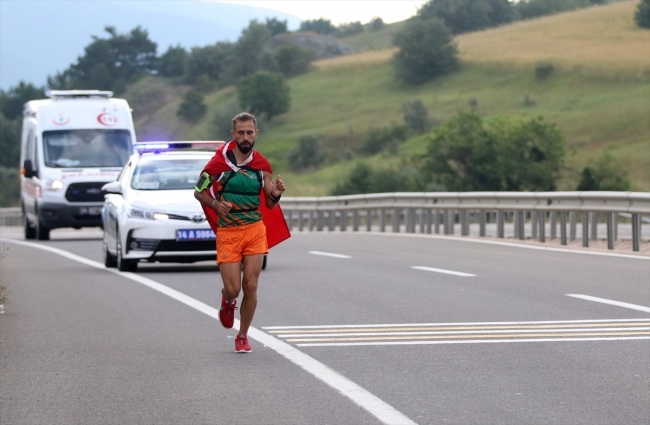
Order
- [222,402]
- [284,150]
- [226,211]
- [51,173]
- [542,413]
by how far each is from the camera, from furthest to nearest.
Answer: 1. [284,150]
2. [51,173]
3. [226,211]
4. [222,402]
5. [542,413]

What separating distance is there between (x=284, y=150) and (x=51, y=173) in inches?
3223

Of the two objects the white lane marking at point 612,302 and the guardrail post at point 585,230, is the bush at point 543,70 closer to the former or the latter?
the guardrail post at point 585,230

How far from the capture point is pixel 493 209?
957 inches

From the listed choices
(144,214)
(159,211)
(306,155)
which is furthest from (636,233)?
(306,155)

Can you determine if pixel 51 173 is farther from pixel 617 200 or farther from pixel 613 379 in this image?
pixel 613 379

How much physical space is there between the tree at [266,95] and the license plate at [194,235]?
10794 cm

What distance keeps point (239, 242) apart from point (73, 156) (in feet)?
61.6

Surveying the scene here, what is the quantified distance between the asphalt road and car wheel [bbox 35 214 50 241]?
1109cm

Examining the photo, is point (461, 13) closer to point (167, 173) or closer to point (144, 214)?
point (167, 173)

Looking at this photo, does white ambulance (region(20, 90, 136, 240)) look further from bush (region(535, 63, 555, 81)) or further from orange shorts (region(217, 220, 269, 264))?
bush (region(535, 63, 555, 81))

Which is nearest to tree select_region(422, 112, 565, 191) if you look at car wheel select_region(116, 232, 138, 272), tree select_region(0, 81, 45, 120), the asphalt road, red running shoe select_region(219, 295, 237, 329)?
car wheel select_region(116, 232, 138, 272)

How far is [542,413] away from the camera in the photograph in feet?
21.8

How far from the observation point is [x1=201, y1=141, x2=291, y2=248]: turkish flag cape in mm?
8820

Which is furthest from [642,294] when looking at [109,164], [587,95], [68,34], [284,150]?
[284,150]
